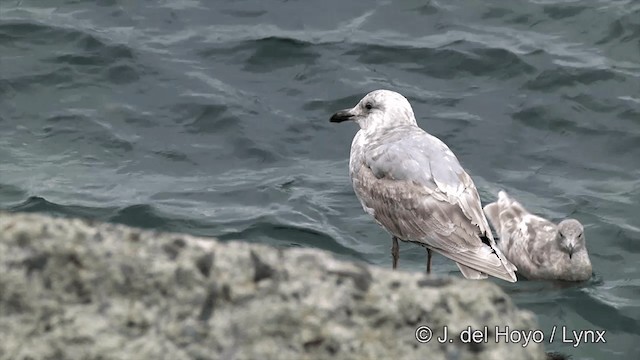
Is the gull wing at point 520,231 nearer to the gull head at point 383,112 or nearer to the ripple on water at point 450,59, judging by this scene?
the gull head at point 383,112

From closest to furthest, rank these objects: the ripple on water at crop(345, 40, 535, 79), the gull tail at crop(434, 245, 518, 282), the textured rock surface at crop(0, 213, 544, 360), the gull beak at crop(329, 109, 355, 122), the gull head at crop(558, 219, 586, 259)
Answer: the textured rock surface at crop(0, 213, 544, 360) < the gull tail at crop(434, 245, 518, 282) < the gull head at crop(558, 219, 586, 259) < the gull beak at crop(329, 109, 355, 122) < the ripple on water at crop(345, 40, 535, 79)

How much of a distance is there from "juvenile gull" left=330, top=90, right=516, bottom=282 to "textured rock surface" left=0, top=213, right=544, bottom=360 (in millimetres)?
4472

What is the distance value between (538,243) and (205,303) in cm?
608

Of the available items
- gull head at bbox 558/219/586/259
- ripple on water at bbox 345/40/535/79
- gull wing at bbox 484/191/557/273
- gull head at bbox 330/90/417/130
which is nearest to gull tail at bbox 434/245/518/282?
gull head at bbox 558/219/586/259

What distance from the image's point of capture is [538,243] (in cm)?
919

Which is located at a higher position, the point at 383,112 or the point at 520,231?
the point at 383,112

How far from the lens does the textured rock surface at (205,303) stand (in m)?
3.41

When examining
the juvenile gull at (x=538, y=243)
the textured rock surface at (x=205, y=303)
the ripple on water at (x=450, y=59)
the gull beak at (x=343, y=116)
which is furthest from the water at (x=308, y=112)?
the textured rock surface at (x=205, y=303)

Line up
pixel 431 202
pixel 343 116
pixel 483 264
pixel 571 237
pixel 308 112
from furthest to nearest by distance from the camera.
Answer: pixel 308 112
pixel 343 116
pixel 571 237
pixel 431 202
pixel 483 264

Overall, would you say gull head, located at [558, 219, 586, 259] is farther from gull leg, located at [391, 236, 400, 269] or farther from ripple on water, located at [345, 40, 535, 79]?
ripple on water, located at [345, 40, 535, 79]

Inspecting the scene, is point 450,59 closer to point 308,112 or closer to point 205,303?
point 308,112

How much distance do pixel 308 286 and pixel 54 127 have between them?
25.5 feet

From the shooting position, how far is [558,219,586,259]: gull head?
8.76 meters

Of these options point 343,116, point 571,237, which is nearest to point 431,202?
point 571,237
